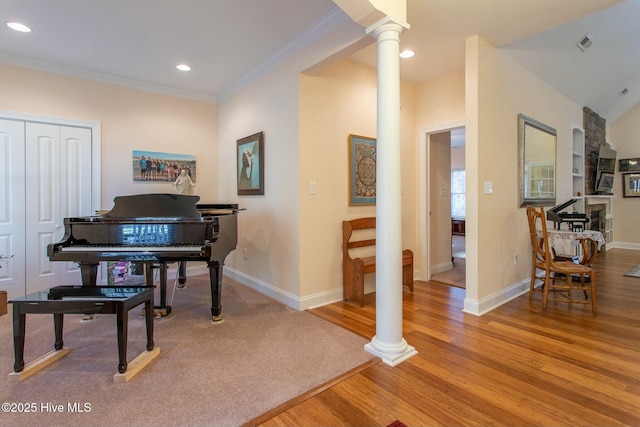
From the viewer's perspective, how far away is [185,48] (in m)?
3.27

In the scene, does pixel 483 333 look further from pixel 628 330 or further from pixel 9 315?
pixel 9 315

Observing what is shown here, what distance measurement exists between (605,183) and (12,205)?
9708 millimetres

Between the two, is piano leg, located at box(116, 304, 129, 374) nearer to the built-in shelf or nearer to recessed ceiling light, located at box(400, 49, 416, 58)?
recessed ceiling light, located at box(400, 49, 416, 58)

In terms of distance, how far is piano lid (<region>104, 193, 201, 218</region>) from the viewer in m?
2.92

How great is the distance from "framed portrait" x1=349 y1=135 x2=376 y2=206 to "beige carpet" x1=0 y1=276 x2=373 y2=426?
150 cm

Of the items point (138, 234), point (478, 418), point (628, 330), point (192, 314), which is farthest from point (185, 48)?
point (628, 330)

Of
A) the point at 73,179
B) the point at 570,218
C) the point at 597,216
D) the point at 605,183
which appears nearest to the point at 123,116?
the point at 73,179

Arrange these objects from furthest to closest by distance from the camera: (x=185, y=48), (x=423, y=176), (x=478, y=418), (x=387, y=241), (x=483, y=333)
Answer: (x=423, y=176) < (x=185, y=48) < (x=483, y=333) < (x=387, y=241) < (x=478, y=418)

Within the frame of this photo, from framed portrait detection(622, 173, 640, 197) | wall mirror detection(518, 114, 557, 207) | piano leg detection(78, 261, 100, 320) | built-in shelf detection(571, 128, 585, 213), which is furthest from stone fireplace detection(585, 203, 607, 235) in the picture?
piano leg detection(78, 261, 100, 320)

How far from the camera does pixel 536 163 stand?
3.89 m

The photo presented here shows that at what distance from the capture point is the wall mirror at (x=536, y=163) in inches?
142

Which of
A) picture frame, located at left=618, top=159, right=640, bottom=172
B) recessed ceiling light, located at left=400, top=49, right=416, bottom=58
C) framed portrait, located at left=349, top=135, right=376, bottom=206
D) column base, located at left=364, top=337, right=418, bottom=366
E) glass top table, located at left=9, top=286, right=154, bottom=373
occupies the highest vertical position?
recessed ceiling light, located at left=400, top=49, right=416, bottom=58

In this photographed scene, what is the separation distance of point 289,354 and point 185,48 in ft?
10.3

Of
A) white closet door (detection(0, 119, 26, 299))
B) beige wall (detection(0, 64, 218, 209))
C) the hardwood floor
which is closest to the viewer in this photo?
the hardwood floor
